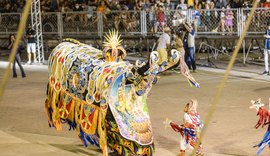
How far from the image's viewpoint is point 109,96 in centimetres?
790

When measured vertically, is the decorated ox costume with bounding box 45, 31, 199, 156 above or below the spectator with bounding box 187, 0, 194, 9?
below

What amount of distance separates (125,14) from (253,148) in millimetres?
13504

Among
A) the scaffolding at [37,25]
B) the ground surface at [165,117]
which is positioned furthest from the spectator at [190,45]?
the scaffolding at [37,25]

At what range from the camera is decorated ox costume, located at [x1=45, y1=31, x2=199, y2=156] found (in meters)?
7.74

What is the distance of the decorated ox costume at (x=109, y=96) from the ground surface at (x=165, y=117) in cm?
95

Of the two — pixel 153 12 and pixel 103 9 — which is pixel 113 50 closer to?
pixel 153 12

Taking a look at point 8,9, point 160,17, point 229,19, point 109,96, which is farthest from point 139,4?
point 109,96

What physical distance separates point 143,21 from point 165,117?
1025cm

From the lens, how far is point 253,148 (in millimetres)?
9250

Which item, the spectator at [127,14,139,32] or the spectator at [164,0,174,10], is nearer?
the spectator at [127,14,139,32]

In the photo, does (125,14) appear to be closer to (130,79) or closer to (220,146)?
(220,146)

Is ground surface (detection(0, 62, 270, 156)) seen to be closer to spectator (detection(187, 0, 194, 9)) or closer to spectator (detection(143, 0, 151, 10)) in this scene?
spectator (detection(187, 0, 194, 9))

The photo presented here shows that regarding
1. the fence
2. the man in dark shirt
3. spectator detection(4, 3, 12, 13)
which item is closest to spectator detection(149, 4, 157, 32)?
the fence

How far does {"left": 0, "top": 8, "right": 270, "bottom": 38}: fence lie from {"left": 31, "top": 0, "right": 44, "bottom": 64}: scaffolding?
1728mm
